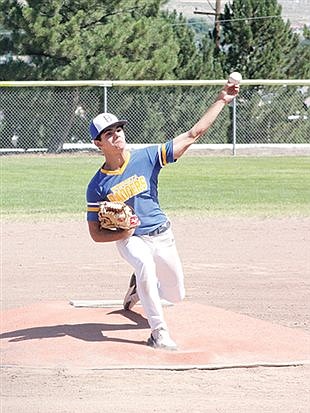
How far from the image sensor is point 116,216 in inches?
293

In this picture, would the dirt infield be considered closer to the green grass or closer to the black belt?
the black belt

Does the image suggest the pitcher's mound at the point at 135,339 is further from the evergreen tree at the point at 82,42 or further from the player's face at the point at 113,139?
the evergreen tree at the point at 82,42

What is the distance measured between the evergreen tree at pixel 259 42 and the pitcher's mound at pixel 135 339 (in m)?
26.4

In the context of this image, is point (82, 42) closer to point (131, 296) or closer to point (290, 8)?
point (131, 296)

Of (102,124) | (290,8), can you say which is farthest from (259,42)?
(290,8)

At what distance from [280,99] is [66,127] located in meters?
6.07

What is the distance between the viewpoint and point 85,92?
28875mm

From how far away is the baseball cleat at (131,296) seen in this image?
28.0ft

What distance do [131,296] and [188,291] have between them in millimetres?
1831

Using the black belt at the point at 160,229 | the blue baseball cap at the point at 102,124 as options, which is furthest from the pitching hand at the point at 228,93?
the black belt at the point at 160,229

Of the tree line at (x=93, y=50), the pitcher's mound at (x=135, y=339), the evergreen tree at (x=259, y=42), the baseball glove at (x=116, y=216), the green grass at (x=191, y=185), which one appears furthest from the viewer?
the evergreen tree at (x=259, y=42)

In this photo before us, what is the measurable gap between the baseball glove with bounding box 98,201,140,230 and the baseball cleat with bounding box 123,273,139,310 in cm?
97

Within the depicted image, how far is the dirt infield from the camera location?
6398 millimetres

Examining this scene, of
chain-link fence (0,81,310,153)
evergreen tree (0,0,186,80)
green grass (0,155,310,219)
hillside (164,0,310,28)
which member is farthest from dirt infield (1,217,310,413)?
hillside (164,0,310,28)
